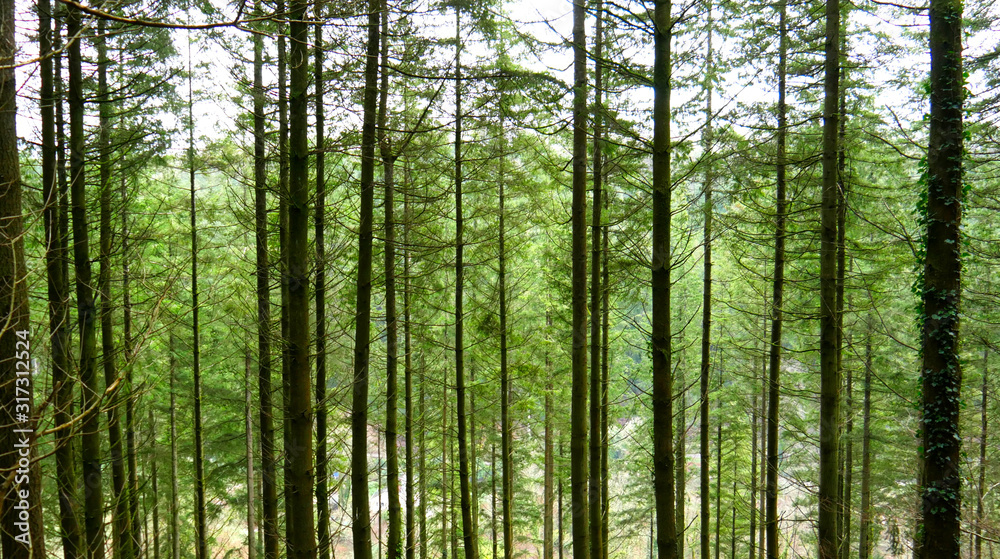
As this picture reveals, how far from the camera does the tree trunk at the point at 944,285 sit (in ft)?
16.6

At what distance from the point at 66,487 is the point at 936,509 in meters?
9.04

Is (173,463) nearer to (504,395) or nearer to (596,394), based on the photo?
(504,395)

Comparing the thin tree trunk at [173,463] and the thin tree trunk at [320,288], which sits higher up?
the thin tree trunk at [320,288]

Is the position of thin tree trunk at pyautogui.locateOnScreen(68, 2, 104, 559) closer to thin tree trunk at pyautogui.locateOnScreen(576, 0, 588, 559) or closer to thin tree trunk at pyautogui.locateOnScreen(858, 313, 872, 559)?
thin tree trunk at pyautogui.locateOnScreen(576, 0, 588, 559)

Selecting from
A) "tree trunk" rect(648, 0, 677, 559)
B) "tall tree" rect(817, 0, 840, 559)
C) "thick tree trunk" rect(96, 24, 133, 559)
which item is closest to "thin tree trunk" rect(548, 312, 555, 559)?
"tall tree" rect(817, 0, 840, 559)

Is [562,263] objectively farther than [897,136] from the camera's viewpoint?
Yes

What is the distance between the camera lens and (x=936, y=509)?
16.8ft

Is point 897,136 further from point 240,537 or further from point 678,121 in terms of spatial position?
point 240,537

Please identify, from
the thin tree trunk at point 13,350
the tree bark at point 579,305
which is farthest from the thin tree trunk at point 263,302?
the tree bark at point 579,305


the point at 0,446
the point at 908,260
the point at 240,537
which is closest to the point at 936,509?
the point at 908,260

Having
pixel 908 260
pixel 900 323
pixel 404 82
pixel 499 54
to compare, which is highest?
pixel 499 54

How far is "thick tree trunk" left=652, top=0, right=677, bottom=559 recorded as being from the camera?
4.06 meters

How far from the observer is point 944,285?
5156 millimetres

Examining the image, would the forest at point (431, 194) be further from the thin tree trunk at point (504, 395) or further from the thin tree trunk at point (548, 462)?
the thin tree trunk at point (548, 462)
